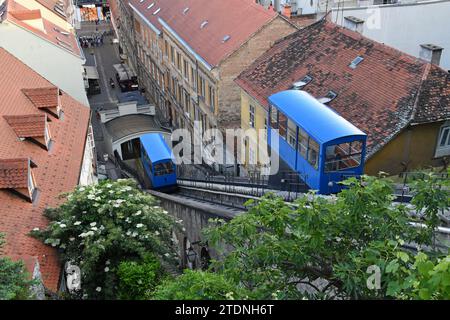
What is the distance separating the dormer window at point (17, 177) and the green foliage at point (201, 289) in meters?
8.88

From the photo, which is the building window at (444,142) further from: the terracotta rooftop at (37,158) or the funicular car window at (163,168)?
the funicular car window at (163,168)

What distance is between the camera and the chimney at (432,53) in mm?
19328

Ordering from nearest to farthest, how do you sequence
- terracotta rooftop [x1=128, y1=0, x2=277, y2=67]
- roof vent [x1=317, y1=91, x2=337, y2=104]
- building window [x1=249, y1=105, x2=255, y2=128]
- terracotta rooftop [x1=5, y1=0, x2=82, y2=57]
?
roof vent [x1=317, y1=91, x2=337, y2=104] < building window [x1=249, y1=105, x2=255, y2=128] < terracotta rooftop [x1=5, y1=0, x2=82, y2=57] < terracotta rooftop [x1=128, y1=0, x2=277, y2=67]

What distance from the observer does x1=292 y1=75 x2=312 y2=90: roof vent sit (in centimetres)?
2198

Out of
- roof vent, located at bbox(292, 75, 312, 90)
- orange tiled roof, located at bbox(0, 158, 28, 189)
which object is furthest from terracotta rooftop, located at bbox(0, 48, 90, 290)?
roof vent, located at bbox(292, 75, 312, 90)

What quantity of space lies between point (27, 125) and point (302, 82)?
39.7 feet

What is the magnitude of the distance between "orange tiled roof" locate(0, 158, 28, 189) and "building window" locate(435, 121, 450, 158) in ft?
48.5

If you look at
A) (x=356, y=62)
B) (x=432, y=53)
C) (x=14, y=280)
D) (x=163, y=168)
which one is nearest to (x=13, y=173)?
(x=14, y=280)

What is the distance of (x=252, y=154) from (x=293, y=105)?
827 centimetres

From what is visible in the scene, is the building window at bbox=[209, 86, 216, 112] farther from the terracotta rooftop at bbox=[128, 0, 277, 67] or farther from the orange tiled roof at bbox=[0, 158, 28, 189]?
the orange tiled roof at bbox=[0, 158, 28, 189]

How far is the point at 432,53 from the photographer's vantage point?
19422mm

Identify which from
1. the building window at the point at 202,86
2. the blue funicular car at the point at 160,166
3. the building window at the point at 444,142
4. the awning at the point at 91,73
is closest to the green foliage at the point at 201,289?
the building window at the point at 444,142

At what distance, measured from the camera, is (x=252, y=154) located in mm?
26672
